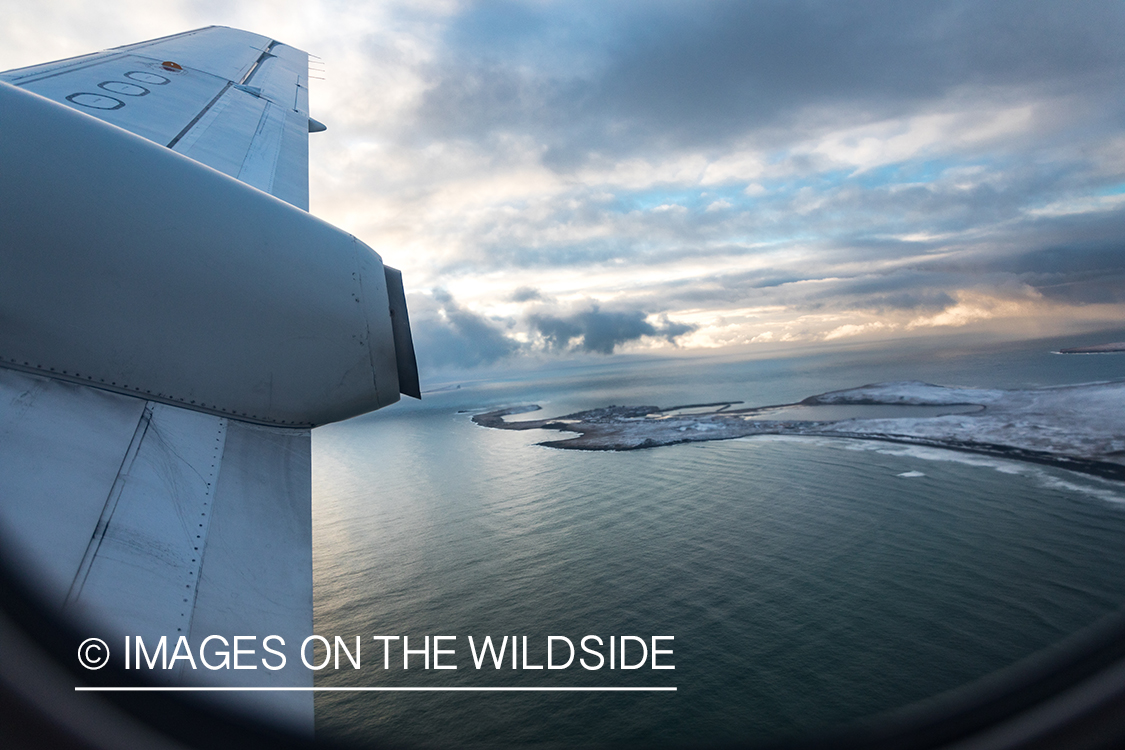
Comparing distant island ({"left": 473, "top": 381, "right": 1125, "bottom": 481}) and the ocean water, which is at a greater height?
distant island ({"left": 473, "top": 381, "right": 1125, "bottom": 481})

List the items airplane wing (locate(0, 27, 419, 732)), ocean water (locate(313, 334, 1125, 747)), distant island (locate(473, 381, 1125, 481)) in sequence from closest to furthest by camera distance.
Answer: airplane wing (locate(0, 27, 419, 732))
ocean water (locate(313, 334, 1125, 747))
distant island (locate(473, 381, 1125, 481))

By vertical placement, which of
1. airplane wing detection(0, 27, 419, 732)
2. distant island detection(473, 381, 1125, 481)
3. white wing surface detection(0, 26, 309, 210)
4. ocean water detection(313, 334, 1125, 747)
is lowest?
ocean water detection(313, 334, 1125, 747)

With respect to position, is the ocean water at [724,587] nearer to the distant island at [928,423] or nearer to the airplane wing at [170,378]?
the airplane wing at [170,378]

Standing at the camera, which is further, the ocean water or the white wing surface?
the ocean water

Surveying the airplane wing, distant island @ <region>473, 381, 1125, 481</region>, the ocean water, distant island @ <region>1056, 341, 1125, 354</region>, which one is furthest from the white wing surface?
distant island @ <region>1056, 341, 1125, 354</region>

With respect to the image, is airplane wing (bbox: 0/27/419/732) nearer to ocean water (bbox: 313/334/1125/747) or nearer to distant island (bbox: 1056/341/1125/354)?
ocean water (bbox: 313/334/1125/747)

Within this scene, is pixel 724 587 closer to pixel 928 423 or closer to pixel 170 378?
pixel 170 378

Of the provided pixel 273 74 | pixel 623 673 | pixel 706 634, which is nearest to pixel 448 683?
pixel 623 673
